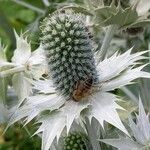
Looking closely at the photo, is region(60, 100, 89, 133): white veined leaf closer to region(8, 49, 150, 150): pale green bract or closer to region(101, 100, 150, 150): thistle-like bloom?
region(8, 49, 150, 150): pale green bract

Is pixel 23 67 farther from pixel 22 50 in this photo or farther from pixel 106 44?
pixel 106 44

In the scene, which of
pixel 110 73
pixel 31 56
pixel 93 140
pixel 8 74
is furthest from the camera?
pixel 31 56

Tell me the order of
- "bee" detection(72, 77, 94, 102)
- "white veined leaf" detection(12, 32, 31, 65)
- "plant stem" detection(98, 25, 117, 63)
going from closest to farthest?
"bee" detection(72, 77, 94, 102) < "plant stem" detection(98, 25, 117, 63) < "white veined leaf" detection(12, 32, 31, 65)

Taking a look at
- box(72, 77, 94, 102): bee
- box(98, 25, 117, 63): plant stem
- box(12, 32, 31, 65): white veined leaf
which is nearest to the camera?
box(72, 77, 94, 102): bee

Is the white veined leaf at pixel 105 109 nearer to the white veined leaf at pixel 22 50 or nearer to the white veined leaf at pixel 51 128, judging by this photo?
the white veined leaf at pixel 51 128

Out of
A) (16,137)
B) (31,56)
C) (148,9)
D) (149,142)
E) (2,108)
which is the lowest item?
(16,137)

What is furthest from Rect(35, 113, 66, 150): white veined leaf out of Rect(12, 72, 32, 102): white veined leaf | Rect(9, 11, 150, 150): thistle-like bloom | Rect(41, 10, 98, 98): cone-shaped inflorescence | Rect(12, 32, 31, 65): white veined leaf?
Rect(12, 32, 31, 65): white veined leaf

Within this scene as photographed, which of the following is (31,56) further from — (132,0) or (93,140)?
(93,140)

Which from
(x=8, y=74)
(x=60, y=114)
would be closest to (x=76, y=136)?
Result: (x=60, y=114)

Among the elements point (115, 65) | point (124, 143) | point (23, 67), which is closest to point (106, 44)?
point (115, 65)
